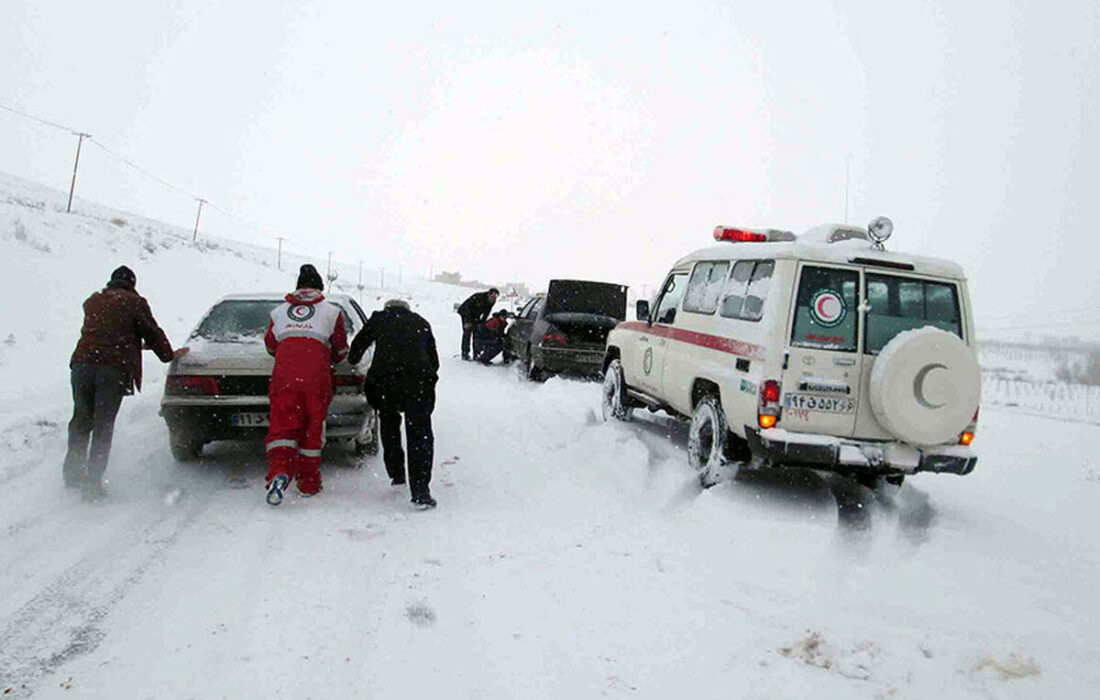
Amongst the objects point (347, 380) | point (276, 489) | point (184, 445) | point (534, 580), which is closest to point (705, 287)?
point (347, 380)

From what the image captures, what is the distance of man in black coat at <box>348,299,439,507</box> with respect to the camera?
550 centimetres

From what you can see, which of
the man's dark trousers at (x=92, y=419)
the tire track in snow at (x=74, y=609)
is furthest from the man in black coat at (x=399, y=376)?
the man's dark trousers at (x=92, y=419)

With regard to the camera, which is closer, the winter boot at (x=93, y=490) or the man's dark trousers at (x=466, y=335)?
the winter boot at (x=93, y=490)

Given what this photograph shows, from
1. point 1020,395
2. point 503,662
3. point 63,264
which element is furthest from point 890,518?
point 1020,395

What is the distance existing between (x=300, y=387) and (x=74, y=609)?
209 centimetres

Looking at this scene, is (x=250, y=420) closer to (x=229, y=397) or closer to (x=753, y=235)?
(x=229, y=397)

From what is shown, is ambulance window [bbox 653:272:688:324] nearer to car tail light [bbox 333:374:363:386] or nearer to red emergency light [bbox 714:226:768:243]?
red emergency light [bbox 714:226:768:243]

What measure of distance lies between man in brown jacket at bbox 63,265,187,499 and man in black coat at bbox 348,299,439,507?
1698mm

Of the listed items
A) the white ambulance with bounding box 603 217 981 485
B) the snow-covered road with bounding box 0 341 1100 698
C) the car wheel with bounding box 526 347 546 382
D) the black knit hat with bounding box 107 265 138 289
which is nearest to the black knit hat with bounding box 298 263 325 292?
the black knit hat with bounding box 107 265 138 289

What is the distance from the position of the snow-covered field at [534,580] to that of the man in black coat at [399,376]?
0.49m

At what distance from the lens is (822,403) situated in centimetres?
534

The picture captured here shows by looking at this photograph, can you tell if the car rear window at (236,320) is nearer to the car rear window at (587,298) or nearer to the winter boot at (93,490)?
the winter boot at (93,490)

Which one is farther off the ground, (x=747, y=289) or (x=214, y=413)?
(x=747, y=289)

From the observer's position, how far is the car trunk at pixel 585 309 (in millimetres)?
12133
